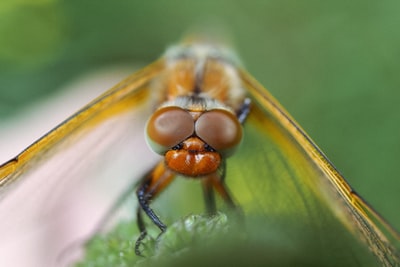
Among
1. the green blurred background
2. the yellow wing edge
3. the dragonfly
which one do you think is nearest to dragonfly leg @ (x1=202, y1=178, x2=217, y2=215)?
the dragonfly

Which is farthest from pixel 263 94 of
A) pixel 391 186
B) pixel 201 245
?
pixel 201 245

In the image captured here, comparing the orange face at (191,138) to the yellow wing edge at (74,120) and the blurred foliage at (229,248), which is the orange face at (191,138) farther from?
the blurred foliage at (229,248)

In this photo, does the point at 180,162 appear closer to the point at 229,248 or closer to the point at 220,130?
the point at 220,130

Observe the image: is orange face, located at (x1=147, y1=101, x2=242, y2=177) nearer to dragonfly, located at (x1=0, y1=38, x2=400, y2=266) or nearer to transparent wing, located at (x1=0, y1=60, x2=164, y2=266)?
dragonfly, located at (x1=0, y1=38, x2=400, y2=266)

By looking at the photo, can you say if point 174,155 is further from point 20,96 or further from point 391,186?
point 20,96

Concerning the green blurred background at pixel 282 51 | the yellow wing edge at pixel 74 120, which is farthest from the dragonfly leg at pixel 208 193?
the green blurred background at pixel 282 51
